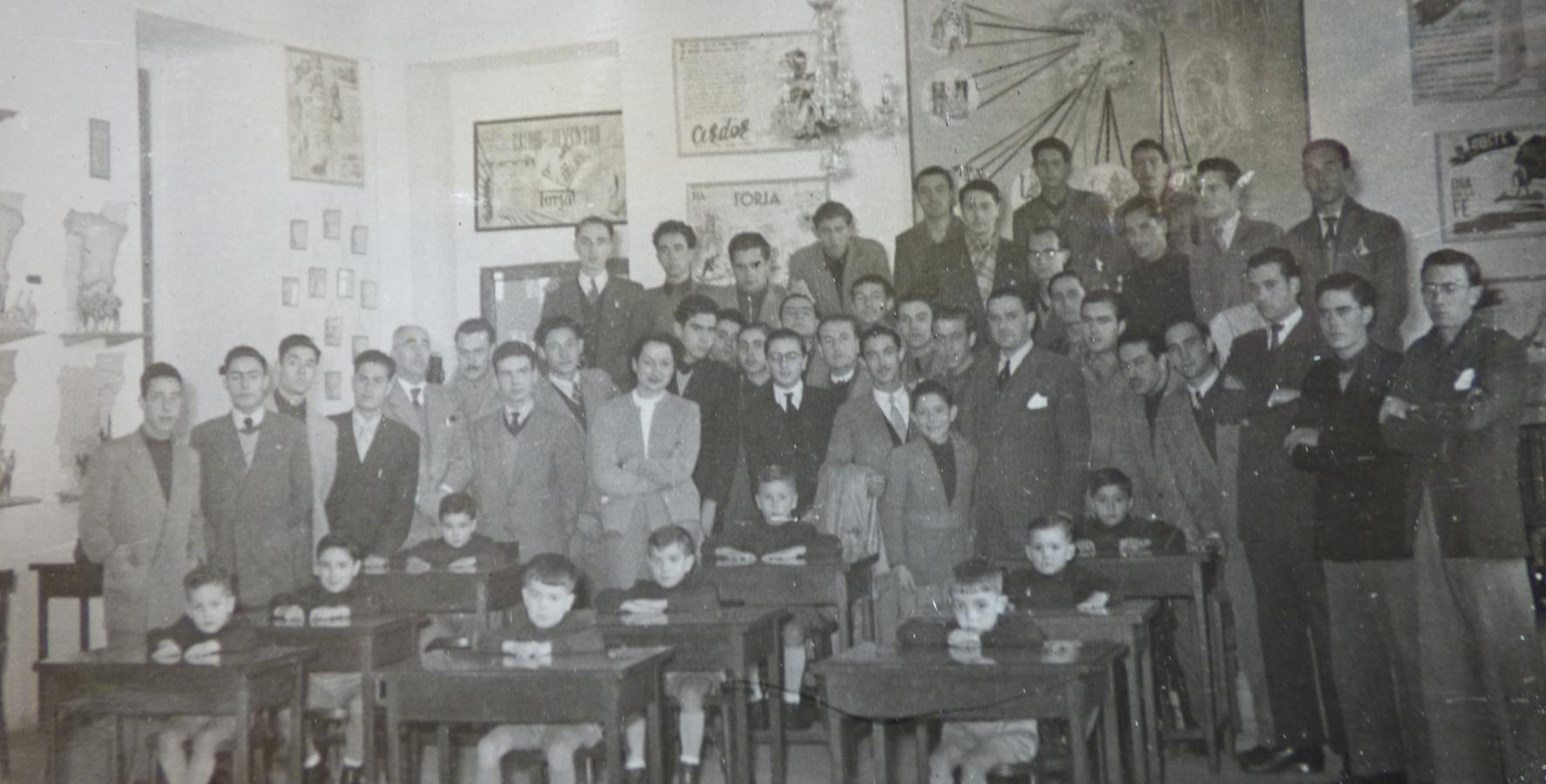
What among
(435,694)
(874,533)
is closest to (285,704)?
(435,694)

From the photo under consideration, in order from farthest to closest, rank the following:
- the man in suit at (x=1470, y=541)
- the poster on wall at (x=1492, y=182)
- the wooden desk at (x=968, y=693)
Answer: the poster on wall at (x=1492, y=182)
the man in suit at (x=1470, y=541)
the wooden desk at (x=968, y=693)

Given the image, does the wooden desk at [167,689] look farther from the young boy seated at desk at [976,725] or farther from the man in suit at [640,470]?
the young boy seated at desk at [976,725]

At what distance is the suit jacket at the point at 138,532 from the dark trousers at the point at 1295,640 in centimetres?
253

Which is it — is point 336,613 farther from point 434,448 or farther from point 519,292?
point 519,292

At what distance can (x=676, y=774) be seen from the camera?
2711 mm

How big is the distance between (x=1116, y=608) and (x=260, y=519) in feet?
6.75

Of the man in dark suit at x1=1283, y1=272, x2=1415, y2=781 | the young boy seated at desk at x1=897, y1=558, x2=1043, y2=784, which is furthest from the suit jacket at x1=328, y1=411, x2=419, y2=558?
the man in dark suit at x1=1283, y1=272, x2=1415, y2=781

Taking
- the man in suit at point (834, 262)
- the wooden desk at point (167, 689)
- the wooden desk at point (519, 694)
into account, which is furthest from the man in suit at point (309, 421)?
the man in suit at point (834, 262)

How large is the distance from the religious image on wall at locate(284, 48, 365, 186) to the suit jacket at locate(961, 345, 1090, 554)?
63.6 inches

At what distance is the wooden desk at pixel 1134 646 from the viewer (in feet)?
8.35

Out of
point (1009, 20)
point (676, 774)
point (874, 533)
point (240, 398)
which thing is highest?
point (1009, 20)

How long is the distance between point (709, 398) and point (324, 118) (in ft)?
3.82

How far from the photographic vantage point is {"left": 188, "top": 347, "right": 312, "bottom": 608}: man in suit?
2.95m

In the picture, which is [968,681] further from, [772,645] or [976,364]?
[976,364]
